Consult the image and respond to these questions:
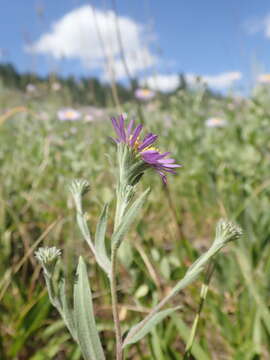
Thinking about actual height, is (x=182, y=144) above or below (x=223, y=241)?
above

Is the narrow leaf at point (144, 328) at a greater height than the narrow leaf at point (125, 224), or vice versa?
the narrow leaf at point (125, 224)

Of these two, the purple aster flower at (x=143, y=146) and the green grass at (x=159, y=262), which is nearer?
the purple aster flower at (x=143, y=146)

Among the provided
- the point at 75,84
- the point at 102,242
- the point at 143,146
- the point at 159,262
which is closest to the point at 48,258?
the point at 102,242

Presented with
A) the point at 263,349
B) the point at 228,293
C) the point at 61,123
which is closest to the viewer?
the point at 263,349

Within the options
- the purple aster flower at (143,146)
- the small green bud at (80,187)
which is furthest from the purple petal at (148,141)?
the small green bud at (80,187)

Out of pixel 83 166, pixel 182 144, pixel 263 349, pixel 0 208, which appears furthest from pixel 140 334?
pixel 182 144

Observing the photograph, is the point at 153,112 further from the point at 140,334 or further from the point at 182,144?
the point at 140,334

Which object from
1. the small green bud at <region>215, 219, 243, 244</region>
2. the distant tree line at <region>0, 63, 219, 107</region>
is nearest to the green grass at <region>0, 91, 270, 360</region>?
the small green bud at <region>215, 219, 243, 244</region>

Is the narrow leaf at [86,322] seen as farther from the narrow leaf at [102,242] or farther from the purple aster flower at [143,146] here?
the purple aster flower at [143,146]
